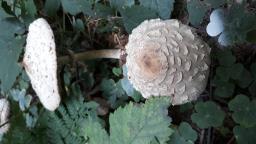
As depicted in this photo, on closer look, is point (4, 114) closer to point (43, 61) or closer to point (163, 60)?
point (43, 61)

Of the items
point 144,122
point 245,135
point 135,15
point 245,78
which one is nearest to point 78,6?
point 135,15

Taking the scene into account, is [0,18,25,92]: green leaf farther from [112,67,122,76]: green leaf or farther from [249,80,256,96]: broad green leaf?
[249,80,256,96]: broad green leaf

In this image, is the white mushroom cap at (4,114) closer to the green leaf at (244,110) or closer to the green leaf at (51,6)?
the green leaf at (51,6)

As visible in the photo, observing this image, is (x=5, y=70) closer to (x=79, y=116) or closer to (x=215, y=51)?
(x=79, y=116)

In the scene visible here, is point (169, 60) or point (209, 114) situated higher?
point (169, 60)

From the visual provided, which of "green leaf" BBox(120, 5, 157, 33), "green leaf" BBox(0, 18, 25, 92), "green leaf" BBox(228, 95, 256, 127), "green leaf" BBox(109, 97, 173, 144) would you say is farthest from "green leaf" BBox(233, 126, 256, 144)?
"green leaf" BBox(0, 18, 25, 92)

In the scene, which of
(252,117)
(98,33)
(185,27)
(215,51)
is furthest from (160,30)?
(98,33)
